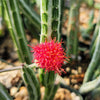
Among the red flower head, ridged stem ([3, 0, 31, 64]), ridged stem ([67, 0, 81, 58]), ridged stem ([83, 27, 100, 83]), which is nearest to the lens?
the red flower head

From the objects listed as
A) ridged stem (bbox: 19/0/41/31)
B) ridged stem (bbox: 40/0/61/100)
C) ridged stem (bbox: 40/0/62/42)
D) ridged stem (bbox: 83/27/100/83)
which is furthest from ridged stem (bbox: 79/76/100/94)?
ridged stem (bbox: 19/0/41/31)

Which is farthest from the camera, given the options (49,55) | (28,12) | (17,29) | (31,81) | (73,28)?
(73,28)

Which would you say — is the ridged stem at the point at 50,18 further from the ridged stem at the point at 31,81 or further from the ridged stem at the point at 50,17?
the ridged stem at the point at 31,81

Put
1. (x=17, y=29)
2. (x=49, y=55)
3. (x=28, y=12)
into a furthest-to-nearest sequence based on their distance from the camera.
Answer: (x=28, y=12), (x=17, y=29), (x=49, y=55)

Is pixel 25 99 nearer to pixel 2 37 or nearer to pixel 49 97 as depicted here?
pixel 49 97

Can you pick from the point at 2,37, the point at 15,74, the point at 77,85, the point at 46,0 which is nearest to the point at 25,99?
the point at 15,74

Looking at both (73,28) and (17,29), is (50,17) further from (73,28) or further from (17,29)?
(73,28)

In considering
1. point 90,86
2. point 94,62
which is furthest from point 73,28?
point 90,86

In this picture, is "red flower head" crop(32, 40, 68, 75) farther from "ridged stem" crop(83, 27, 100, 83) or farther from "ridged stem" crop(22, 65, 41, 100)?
"ridged stem" crop(83, 27, 100, 83)
